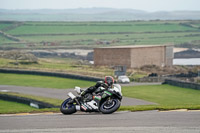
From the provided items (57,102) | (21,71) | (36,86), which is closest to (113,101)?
(57,102)

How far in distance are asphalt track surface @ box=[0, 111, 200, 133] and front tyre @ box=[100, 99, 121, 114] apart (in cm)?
50

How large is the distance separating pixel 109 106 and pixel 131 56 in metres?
56.7

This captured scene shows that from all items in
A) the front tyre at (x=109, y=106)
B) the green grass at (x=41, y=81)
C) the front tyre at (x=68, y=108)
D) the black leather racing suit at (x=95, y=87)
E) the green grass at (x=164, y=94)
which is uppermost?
the black leather racing suit at (x=95, y=87)

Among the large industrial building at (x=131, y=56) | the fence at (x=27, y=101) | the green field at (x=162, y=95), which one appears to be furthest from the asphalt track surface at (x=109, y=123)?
the large industrial building at (x=131, y=56)

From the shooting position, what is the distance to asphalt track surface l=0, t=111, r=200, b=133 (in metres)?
14.3

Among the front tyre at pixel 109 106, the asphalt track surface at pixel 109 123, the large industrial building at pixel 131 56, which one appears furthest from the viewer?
the large industrial building at pixel 131 56

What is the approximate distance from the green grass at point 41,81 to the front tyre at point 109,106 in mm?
31954

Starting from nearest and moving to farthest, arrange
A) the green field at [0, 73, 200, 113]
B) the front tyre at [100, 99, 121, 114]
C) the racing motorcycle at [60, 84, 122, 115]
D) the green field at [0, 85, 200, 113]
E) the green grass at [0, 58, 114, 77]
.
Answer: the front tyre at [100, 99, 121, 114] → the racing motorcycle at [60, 84, 122, 115] → the green field at [0, 85, 200, 113] → the green field at [0, 73, 200, 113] → the green grass at [0, 58, 114, 77]

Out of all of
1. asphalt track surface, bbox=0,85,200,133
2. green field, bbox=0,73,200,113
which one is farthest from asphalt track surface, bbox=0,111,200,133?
green field, bbox=0,73,200,113

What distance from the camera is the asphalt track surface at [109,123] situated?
14.3 metres

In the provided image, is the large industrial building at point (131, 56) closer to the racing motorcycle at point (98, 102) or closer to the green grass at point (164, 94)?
the green grass at point (164, 94)

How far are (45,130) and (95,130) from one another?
1396 millimetres

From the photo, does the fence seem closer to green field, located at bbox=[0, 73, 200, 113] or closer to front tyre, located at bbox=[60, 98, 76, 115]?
green field, located at bbox=[0, 73, 200, 113]

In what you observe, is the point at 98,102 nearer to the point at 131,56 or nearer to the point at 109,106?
the point at 109,106
